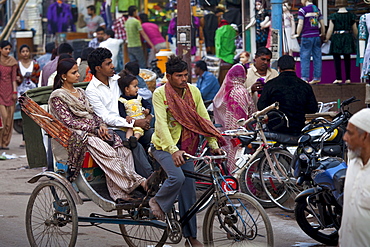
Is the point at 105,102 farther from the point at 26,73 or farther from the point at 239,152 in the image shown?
the point at 26,73

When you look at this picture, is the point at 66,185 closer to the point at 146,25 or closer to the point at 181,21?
the point at 181,21

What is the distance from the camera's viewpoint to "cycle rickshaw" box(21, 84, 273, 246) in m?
5.31

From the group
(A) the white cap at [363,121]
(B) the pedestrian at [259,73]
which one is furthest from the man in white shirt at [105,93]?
(A) the white cap at [363,121]

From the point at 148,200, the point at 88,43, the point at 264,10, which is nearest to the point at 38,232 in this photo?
the point at 148,200

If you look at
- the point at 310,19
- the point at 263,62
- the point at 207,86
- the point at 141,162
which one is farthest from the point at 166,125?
the point at 310,19

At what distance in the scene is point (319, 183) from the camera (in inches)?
240

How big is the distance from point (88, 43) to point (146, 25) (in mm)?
2196

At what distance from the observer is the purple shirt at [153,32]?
16812 mm

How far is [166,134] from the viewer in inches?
223

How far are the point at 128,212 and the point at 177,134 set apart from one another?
801 millimetres

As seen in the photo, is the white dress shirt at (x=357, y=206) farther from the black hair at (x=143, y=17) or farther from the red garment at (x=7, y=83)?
the black hair at (x=143, y=17)

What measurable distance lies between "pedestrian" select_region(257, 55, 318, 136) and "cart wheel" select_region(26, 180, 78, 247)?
290 cm

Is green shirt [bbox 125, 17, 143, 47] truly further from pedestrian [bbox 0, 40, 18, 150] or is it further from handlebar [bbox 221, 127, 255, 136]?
handlebar [bbox 221, 127, 255, 136]

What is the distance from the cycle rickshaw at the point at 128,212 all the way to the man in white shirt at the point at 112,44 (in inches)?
392
